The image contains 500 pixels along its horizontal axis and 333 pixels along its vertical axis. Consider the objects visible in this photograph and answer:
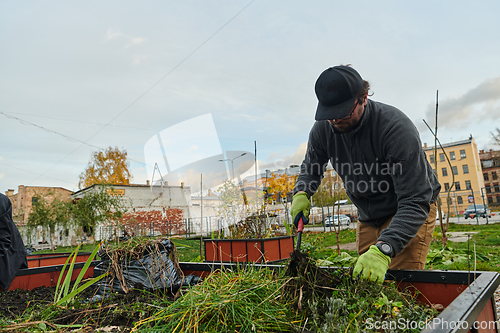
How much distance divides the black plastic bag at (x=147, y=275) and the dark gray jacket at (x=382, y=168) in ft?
3.75

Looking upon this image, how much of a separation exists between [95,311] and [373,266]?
1.47 meters

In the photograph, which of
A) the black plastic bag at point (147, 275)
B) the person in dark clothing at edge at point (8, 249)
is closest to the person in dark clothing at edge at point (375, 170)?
the black plastic bag at point (147, 275)

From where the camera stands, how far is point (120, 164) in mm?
30922

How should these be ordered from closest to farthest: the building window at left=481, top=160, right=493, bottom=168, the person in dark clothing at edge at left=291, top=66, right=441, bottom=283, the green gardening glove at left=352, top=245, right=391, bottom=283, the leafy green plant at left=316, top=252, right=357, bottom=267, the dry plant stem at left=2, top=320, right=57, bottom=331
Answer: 1. the dry plant stem at left=2, top=320, right=57, bottom=331
2. the green gardening glove at left=352, top=245, right=391, bottom=283
3. the person in dark clothing at edge at left=291, top=66, right=441, bottom=283
4. the leafy green plant at left=316, top=252, right=357, bottom=267
5. the building window at left=481, top=160, right=493, bottom=168

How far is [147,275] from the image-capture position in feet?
6.62

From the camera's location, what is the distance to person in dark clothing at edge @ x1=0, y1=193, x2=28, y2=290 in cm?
254

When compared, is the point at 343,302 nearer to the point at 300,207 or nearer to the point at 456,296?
the point at 456,296

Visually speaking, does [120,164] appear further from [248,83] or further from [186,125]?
[186,125]

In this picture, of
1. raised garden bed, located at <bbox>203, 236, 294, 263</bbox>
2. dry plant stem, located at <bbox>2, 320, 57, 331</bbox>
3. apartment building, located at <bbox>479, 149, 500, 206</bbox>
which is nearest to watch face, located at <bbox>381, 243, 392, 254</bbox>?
dry plant stem, located at <bbox>2, 320, 57, 331</bbox>

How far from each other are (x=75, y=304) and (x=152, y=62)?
10.8 m

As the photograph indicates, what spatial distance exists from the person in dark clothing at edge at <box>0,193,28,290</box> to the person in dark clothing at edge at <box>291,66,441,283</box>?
2.49m

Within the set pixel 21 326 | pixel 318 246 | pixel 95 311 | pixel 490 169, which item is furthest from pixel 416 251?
pixel 490 169

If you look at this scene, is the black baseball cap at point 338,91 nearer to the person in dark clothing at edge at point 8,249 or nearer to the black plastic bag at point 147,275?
the black plastic bag at point 147,275

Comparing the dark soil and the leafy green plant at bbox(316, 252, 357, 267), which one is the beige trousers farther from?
the dark soil
